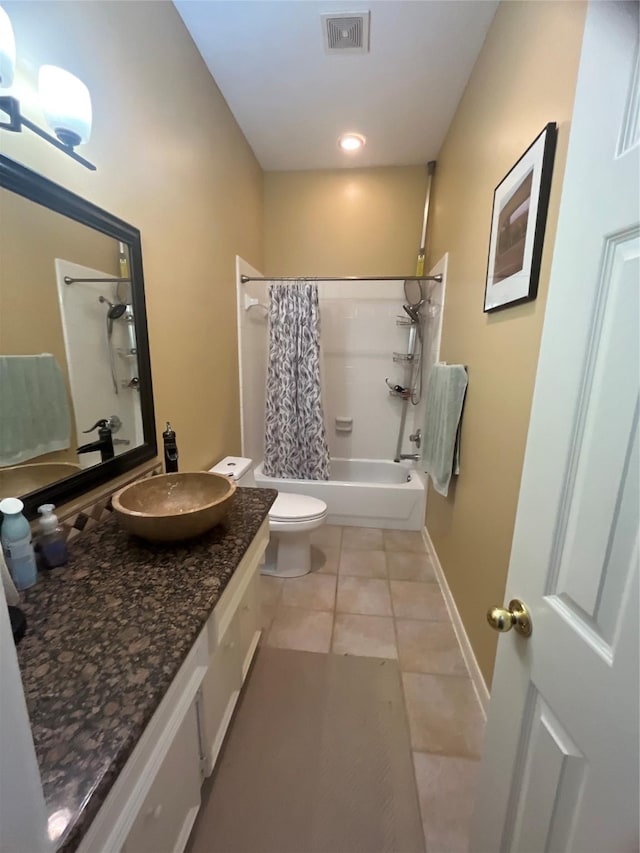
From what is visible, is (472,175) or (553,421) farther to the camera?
(472,175)

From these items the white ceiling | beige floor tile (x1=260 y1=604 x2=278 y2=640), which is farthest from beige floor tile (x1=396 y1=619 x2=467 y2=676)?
the white ceiling

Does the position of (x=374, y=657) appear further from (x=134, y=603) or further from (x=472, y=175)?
(x=472, y=175)

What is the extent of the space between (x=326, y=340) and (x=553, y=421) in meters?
2.82

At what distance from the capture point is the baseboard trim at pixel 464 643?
55.5 inches

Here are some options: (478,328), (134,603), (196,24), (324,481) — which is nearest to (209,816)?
(134,603)

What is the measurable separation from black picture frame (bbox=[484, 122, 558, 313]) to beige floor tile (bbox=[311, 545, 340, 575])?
69.9 inches

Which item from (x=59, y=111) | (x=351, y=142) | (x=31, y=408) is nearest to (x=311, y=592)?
(x=31, y=408)

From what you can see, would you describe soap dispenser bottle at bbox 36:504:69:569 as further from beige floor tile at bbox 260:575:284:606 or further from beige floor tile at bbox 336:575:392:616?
beige floor tile at bbox 336:575:392:616

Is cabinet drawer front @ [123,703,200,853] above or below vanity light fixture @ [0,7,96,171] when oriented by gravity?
below

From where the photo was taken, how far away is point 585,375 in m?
0.52

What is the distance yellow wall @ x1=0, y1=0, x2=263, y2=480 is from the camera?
995mm

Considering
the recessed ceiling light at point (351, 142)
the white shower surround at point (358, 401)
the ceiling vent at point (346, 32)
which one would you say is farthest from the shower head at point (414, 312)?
the ceiling vent at point (346, 32)

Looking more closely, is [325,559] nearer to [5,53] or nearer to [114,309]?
[114,309]

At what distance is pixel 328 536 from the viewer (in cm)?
267
